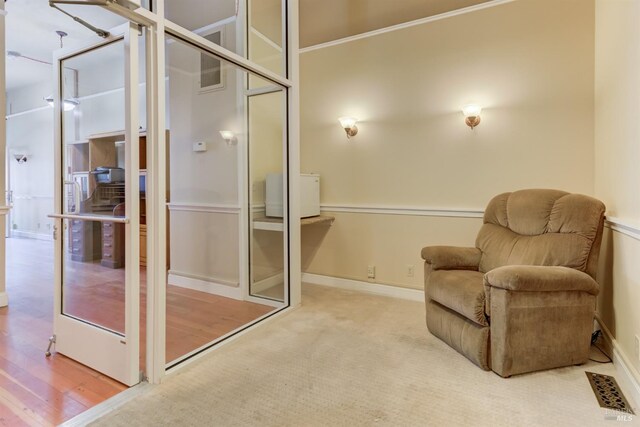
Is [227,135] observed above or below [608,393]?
above

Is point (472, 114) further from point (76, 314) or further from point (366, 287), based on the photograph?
point (76, 314)

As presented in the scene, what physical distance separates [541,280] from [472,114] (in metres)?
1.68

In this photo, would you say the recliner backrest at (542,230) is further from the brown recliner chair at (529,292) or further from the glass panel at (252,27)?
the glass panel at (252,27)

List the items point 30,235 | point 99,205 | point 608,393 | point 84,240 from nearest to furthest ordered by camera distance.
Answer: point 608,393 → point 99,205 → point 84,240 → point 30,235

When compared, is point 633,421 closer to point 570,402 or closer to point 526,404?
point 570,402

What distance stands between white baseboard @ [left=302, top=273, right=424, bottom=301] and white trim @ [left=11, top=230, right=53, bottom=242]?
6307 millimetres

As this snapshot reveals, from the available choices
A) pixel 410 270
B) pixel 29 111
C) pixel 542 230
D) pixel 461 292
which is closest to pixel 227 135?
pixel 410 270

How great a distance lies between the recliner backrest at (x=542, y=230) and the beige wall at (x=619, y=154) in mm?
158

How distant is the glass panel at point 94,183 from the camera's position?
2170mm

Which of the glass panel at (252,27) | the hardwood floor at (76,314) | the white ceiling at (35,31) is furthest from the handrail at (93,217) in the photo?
the glass panel at (252,27)

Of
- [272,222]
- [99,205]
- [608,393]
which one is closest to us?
[608,393]

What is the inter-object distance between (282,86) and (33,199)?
749 cm

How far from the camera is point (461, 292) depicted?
2221 millimetres

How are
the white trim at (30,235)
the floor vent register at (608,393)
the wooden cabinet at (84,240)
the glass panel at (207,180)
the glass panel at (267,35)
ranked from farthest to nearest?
the white trim at (30,235)
the glass panel at (207,180)
the glass panel at (267,35)
the wooden cabinet at (84,240)
the floor vent register at (608,393)
